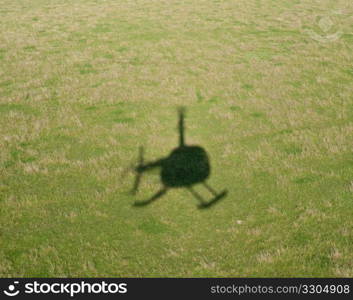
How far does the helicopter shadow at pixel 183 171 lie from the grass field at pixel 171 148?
28 cm

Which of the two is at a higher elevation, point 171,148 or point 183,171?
point 183,171

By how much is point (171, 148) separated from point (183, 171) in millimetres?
1866

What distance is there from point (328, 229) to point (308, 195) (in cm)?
160

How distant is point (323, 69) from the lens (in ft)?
75.9

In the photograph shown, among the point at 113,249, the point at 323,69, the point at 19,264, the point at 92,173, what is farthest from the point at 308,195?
the point at 323,69

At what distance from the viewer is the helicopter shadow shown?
11.3 metres

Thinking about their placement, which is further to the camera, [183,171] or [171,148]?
[171,148]

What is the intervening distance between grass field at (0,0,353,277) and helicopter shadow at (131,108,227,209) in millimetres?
278

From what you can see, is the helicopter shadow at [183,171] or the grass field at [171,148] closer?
the grass field at [171,148]

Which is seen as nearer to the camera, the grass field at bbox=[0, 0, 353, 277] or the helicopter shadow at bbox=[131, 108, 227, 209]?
the grass field at bbox=[0, 0, 353, 277]

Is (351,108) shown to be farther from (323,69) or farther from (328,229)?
(328,229)

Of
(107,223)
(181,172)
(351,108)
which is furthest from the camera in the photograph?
(351,108)

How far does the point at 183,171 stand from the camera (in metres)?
12.3

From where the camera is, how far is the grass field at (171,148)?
8.96 meters
